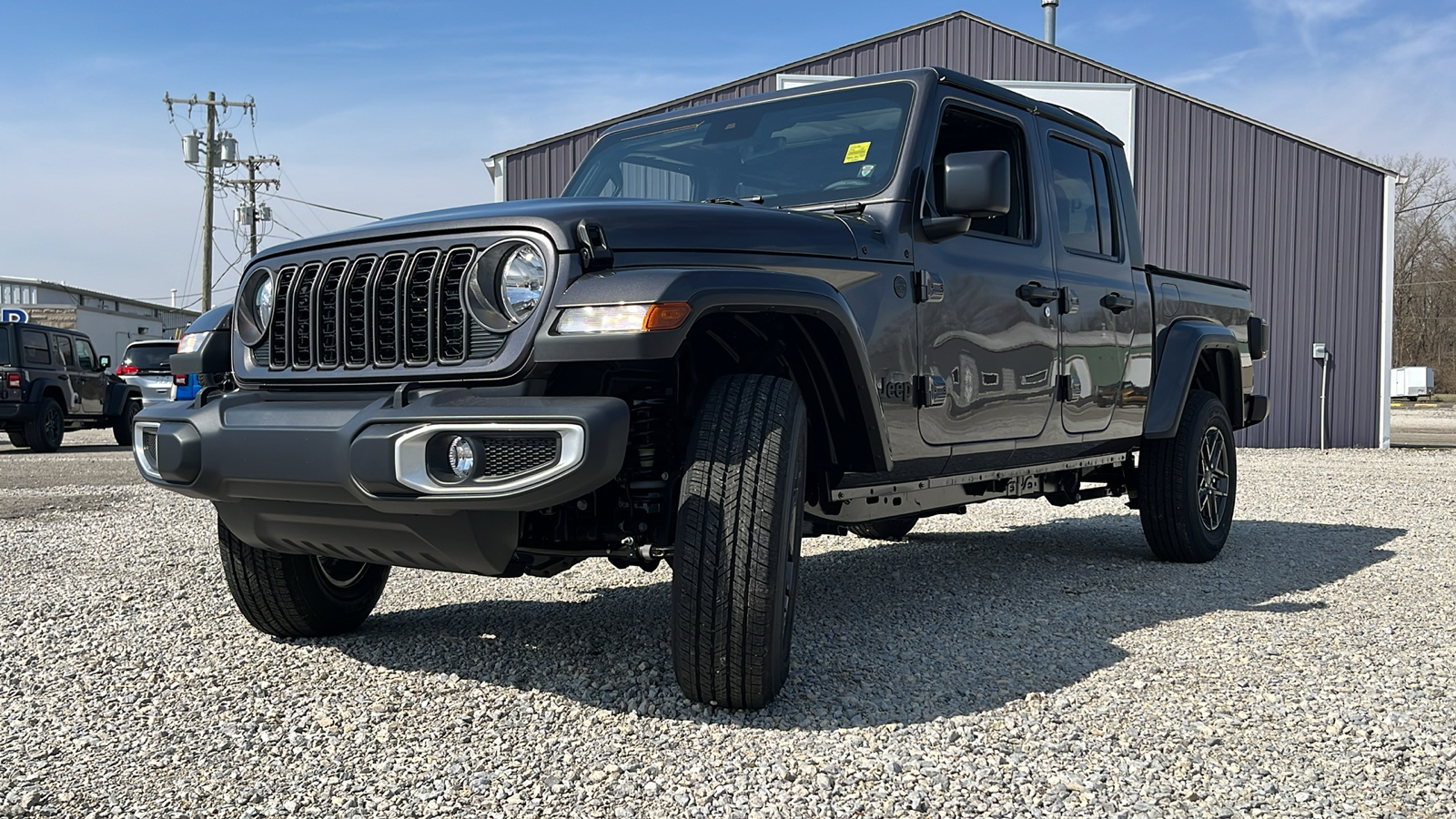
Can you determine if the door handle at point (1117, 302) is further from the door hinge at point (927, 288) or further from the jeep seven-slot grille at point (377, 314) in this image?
the jeep seven-slot grille at point (377, 314)

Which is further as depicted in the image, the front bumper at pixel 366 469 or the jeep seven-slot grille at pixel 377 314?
the jeep seven-slot grille at pixel 377 314

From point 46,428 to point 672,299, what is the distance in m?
16.7

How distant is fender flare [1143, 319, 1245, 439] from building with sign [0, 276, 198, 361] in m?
42.6

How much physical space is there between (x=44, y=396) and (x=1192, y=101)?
17.0 metres

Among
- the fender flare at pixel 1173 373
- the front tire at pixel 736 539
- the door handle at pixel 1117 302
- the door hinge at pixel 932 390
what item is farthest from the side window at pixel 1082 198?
the front tire at pixel 736 539

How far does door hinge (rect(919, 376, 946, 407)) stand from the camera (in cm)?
398

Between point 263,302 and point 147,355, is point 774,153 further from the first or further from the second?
point 147,355

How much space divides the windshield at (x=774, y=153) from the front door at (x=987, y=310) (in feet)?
0.75

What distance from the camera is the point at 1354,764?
2.94 meters

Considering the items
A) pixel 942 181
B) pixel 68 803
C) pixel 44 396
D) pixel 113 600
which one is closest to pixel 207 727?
pixel 68 803

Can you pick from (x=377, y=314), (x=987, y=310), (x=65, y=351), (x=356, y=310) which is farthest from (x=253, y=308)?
(x=65, y=351)

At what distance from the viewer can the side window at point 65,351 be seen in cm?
1719

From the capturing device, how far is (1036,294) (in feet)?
15.3

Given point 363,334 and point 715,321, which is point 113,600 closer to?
point 363,334
